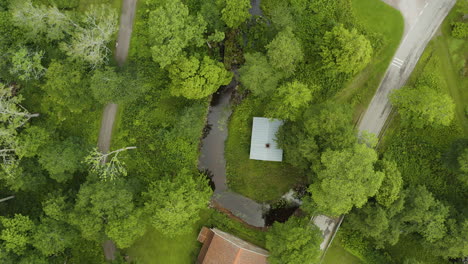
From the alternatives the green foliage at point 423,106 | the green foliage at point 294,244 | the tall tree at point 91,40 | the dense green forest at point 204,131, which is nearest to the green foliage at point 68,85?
the dense green forest at point 204,131

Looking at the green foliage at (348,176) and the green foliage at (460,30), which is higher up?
the green foliage at (460,30)

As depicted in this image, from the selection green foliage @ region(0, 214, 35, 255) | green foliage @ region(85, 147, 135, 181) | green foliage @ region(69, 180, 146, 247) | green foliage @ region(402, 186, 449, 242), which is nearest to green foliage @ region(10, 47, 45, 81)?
green foliage @ region(85, 147, 135, 181)

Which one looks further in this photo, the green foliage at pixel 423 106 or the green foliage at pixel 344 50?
the green foliage at pixel 423 106

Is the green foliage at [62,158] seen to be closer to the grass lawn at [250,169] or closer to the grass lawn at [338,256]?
the grass lawn at [250,169]

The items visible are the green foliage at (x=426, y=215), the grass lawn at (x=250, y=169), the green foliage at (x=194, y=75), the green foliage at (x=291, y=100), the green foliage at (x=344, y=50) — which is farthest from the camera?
the grass lawn at (x=250, y=169)

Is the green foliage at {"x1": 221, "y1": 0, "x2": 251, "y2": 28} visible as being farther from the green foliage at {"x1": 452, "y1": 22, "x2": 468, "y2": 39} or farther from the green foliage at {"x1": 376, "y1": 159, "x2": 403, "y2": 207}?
the green foliage at {"x1": 452, "y1": 22, "x2": 468, "y2": 39}

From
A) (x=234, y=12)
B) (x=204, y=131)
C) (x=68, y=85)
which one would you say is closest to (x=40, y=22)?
(x=68, y=85)

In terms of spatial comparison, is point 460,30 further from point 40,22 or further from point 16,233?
point 16,233
